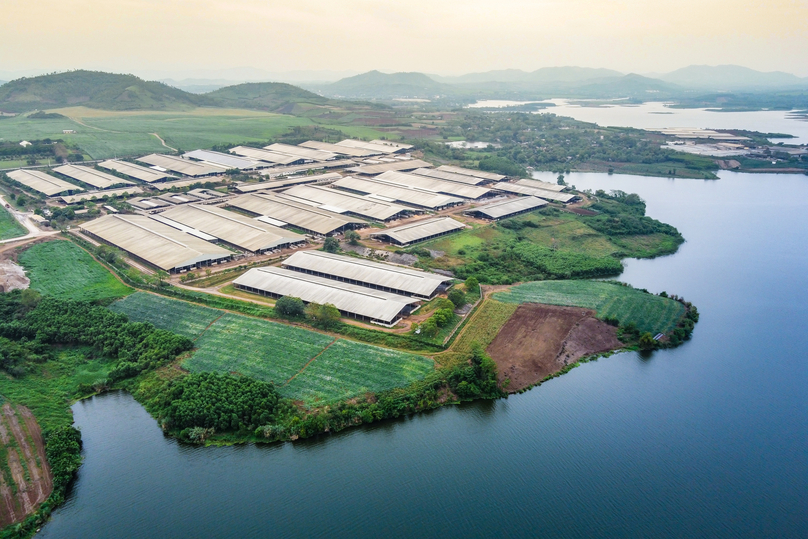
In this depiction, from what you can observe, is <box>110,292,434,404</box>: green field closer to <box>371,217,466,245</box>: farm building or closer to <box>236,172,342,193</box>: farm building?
<box>371,217,466,245</box>: farm building

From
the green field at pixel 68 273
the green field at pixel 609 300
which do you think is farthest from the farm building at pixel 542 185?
the green field at pixel 68 273

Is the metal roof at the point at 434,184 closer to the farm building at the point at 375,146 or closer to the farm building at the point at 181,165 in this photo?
the farm building at the point at 375,146

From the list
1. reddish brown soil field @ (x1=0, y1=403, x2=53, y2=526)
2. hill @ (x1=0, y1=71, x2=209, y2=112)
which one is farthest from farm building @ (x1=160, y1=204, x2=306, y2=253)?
hill @ (x1=0, y1=71, x2=209, y2=112)

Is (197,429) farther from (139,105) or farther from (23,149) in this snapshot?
(139,105)

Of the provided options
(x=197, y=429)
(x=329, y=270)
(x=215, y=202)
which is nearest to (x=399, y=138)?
(x=215, y=202)

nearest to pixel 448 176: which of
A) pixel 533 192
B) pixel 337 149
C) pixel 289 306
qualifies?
pixel 533 192

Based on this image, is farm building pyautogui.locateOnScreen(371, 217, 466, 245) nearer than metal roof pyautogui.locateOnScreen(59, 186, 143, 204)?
Yes
